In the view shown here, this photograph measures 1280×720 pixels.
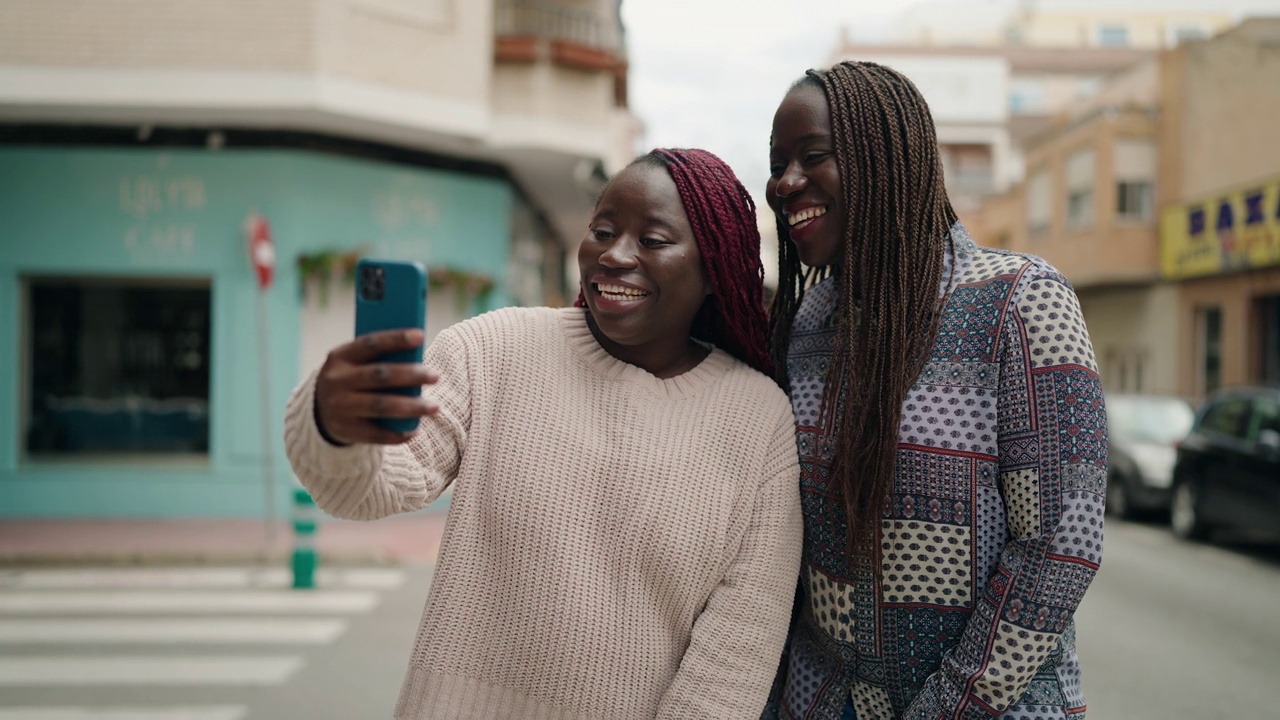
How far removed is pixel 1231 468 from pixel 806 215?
9735mm

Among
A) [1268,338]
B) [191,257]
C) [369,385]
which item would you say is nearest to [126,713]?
[369,385]

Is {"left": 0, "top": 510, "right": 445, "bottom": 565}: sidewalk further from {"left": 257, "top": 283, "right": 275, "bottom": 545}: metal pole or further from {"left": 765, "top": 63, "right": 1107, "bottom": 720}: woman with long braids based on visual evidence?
{"left": 765, "top": 63, "right": 1107, "bottom": 720}: woman with long braids

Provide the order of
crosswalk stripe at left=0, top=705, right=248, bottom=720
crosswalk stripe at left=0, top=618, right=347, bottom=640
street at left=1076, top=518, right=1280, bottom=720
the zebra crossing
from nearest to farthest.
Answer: crosswalk stripe at left=0, top=705, right=248, bottom=720 → the zebra crossing → street at left=1076, top=518, right=1280, bottom=720 → crosswalk stripe at left=0, top=618, right=347, bottom=640

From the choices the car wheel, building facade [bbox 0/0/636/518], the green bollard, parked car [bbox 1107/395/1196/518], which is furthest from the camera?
parked car [bbox 1107/395/1196/518]

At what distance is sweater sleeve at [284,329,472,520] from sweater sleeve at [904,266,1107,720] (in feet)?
2.90

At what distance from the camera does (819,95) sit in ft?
6.26

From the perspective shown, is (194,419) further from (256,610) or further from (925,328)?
(925,328)

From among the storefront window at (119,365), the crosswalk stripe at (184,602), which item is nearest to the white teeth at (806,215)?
the crosswalk stripe at (184,602)

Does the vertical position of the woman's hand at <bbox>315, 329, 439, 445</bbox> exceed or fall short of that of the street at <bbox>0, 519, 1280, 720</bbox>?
it exceeds it

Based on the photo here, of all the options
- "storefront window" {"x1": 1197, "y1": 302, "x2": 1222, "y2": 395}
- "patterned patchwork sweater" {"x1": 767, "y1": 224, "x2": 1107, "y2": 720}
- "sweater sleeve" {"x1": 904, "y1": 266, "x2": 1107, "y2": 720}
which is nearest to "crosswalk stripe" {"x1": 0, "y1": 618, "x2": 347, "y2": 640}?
"patterned patchwork sweater" {"x1": 767, "y1": 224, "x2": 1107, "y2": 720}

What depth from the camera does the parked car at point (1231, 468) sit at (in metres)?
9.54

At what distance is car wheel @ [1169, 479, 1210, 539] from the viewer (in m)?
11.0

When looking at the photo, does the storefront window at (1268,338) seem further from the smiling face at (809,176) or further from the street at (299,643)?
the smiling face at (809,176)

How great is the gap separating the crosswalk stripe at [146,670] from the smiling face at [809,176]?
15.2 feet
